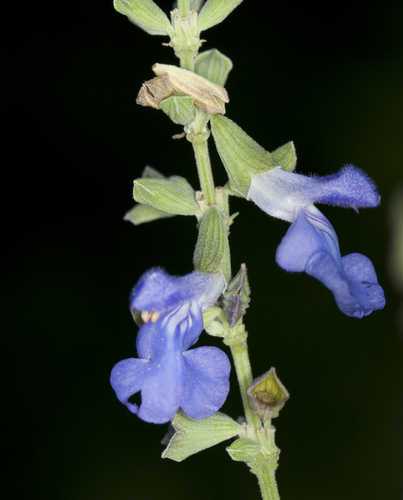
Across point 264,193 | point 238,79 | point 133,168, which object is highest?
point 238,79

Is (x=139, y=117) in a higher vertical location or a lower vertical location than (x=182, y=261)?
higher

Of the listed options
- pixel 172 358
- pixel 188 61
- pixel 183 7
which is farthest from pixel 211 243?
pixel 183 7

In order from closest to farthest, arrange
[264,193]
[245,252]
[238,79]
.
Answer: [264,193]
[245,252]
[238,79]

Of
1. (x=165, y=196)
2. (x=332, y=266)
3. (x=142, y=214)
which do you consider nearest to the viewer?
(x=332, y=266)

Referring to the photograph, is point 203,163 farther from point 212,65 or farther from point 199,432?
point 199,432

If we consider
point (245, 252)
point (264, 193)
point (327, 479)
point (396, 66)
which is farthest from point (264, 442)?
point (396, 66)

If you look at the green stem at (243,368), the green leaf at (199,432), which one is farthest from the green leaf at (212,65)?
the green leaf at (199,432)

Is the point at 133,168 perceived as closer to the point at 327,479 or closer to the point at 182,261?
the point at 182,261

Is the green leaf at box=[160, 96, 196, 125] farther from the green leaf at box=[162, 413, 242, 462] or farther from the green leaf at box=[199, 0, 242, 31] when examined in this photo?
the green leaf at box=[162, 413, 242, 462]
